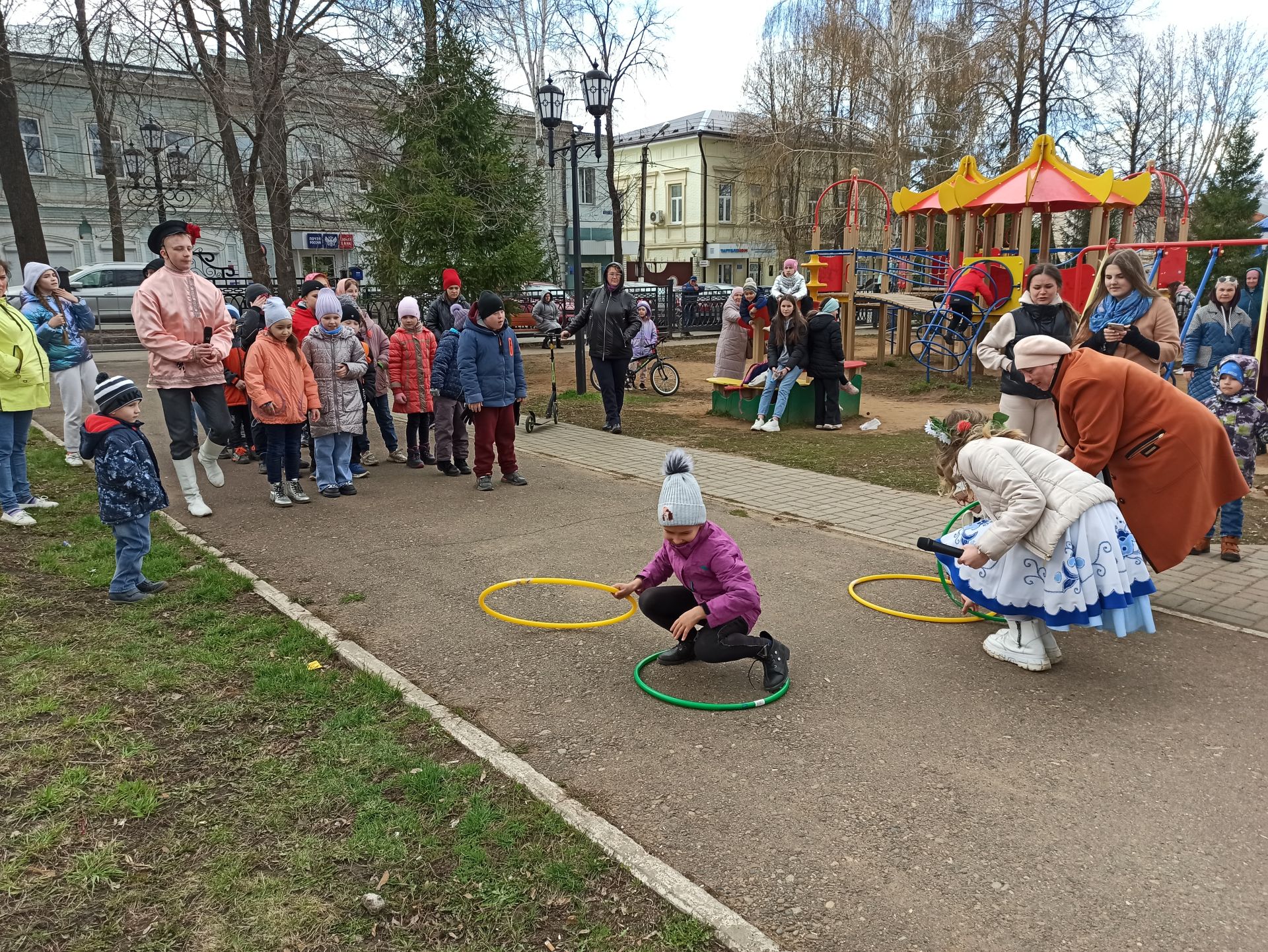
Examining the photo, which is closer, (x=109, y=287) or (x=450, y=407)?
(x=450, y=407)

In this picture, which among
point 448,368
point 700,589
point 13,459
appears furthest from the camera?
point 448,368

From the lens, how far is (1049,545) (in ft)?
13.6

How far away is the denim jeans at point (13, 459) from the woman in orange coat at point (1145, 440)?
24.2 ft

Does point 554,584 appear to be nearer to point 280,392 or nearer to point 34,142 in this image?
point 280,392

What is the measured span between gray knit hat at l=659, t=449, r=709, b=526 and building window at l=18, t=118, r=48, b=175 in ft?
132

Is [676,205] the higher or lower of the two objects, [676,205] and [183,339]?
the higher

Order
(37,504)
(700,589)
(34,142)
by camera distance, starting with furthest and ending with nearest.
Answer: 1. (34,142)
2. (37,504)
3. (700,589)

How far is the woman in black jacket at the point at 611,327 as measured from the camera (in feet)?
36.9

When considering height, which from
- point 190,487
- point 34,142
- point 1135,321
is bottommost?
point 190,487

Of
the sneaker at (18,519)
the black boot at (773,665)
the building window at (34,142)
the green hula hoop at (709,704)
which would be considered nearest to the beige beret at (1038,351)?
the black boot at (773,665)

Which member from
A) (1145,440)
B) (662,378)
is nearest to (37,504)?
(1145,440)

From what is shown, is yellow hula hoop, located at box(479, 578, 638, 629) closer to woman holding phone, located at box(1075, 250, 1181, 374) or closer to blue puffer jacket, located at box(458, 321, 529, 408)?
blue puffer jacket, located at box(458, 321, 529, 408)

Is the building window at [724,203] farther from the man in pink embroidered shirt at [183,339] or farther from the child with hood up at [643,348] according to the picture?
the man in pink embroidered shirt at [183,339]

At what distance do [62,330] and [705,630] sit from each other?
7.72m
